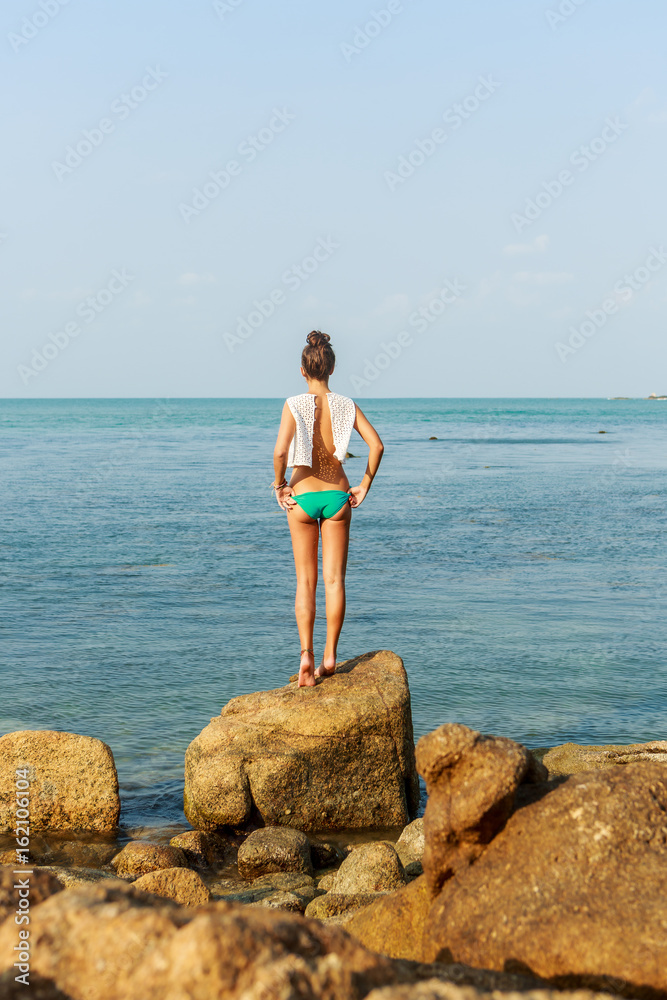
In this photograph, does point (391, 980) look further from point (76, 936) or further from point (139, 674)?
point (139, 674)

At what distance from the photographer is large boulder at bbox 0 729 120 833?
19.4 feet

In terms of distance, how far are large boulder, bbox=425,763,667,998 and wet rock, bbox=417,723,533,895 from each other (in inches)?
2.1

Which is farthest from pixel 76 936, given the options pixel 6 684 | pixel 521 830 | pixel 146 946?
pixel 6 684

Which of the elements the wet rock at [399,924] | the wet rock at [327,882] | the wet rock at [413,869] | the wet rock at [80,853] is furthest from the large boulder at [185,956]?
the wet rock at [80,853]

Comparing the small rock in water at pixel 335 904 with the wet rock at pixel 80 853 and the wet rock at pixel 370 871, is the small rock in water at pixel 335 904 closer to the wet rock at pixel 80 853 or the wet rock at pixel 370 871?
the wet rock at pixel 370 871

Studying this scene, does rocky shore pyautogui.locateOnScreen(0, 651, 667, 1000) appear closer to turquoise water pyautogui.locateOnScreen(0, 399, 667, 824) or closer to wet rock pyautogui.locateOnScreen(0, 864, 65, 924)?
wet rock pyautogui.locateOnScreen(0, 864, 65, 924)

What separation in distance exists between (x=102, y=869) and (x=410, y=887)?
9.10 feet

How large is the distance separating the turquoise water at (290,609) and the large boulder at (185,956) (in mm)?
4485

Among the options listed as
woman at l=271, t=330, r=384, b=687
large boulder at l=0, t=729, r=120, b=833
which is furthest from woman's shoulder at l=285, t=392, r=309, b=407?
large boulder at l=0, t=729, r=120, b=833

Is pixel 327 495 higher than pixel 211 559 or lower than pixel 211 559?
higher

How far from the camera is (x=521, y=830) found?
2971mm

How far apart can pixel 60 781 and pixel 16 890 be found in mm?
3999

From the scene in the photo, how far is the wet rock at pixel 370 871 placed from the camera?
4805 millimetres
